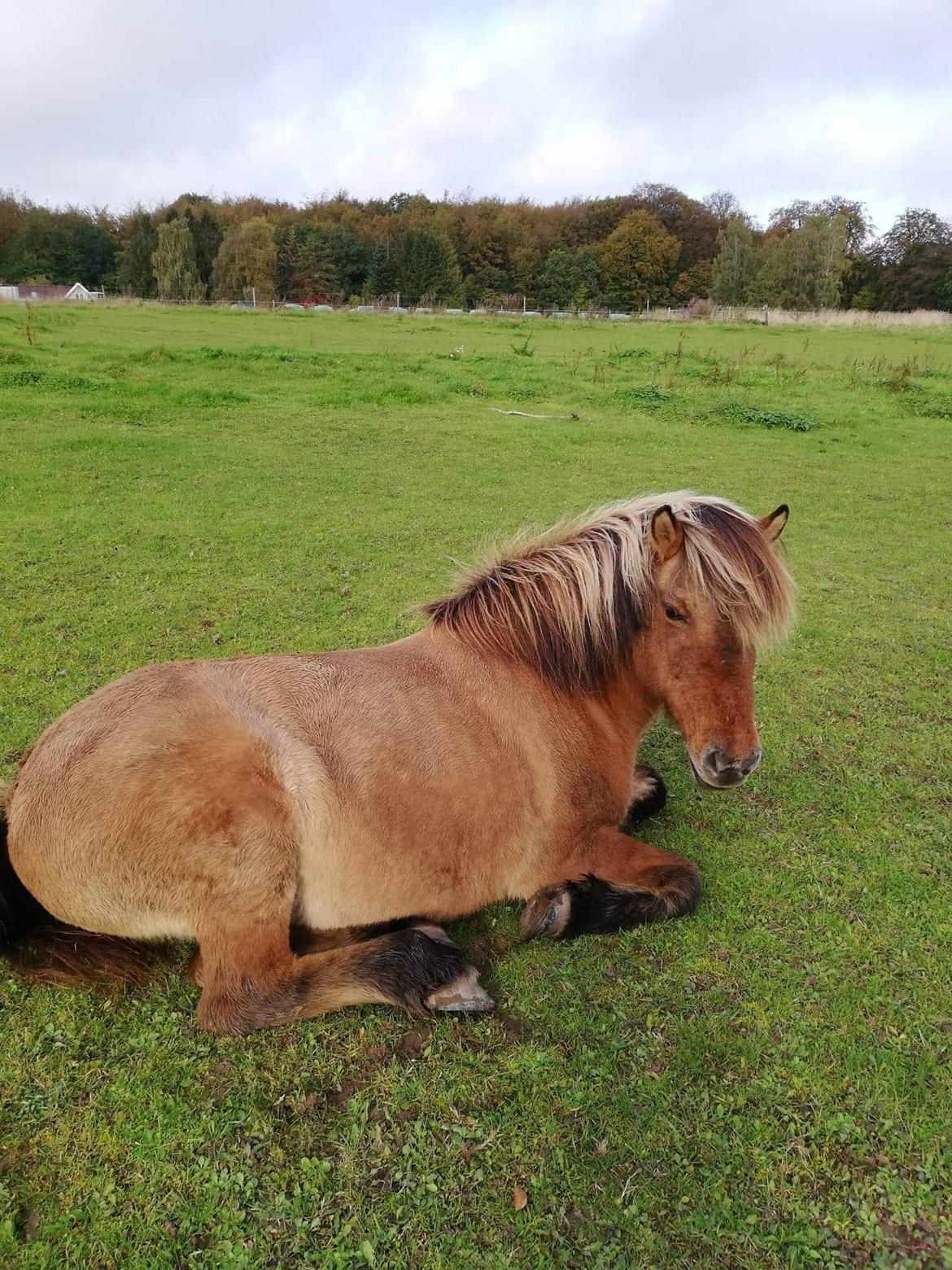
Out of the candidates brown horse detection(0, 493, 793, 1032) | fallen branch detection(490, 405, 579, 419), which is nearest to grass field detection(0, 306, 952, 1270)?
brown horse detection(0, 493, 793, 1032)

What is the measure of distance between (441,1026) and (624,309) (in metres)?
75.1

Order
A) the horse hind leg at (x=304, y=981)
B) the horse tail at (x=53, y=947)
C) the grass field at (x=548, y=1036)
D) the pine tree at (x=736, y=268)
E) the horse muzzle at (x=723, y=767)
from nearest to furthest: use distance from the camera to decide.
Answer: the grass field at (x=548, y=1036) < the horse hind leg at (x=304, y=981) < the horse tail at (x=53, y=947) < the horse muzzle at (x=723, y=767) < the pine tree at (x=736, y=268)

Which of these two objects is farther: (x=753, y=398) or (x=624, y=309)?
(x=624, y=309)

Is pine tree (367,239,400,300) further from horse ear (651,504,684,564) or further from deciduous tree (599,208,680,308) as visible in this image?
horse ear (651,504,684,564)

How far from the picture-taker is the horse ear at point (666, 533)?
3.00m

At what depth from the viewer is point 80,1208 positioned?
2.06 meters

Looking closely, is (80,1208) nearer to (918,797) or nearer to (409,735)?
(409,735)

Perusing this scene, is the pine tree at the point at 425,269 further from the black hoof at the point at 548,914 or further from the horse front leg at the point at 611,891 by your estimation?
the black hoof at the point at 548,914

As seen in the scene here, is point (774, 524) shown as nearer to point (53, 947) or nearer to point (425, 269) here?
point (53, 947)

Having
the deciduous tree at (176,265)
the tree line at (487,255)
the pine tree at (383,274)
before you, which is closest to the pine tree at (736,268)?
the tree line at (487,255)

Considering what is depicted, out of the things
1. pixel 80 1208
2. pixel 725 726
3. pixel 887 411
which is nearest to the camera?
pixel 80 1208

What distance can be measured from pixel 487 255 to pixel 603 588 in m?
83.2

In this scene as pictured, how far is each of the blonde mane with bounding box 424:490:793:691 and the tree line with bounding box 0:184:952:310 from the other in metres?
60.2

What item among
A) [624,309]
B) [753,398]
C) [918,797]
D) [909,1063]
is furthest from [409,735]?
[624,309]
